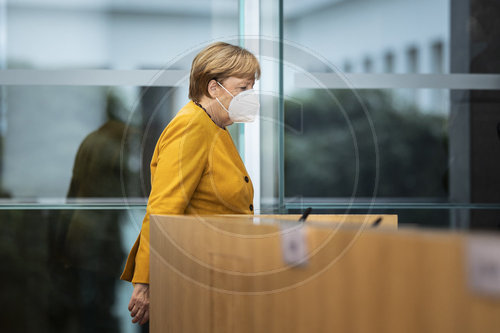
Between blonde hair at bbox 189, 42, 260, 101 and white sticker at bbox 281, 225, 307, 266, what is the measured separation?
0.75 metres

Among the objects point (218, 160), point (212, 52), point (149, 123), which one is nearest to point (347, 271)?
point (218, 160)

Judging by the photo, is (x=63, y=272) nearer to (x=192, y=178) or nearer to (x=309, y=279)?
(x=192, y=178)

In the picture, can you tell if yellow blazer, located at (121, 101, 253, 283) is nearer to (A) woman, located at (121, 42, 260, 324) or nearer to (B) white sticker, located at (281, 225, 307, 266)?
(A) woman, located at (121, 42, 260, 324)

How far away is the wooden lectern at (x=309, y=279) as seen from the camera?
1.98 ft

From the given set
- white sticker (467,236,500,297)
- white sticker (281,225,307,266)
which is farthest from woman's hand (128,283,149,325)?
white sticker (467,236,500,297)

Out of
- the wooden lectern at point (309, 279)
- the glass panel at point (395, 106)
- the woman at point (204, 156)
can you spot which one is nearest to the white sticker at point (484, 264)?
the wooden lectern at point (309, 279)

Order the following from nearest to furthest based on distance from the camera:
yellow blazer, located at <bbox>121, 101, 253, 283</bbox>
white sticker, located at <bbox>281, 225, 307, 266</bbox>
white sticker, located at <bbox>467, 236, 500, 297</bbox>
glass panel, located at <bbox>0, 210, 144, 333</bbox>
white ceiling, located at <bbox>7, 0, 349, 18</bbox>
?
white sticker, located at <bbox>467, 236, 500, 297</bbox>, white sticker, located at <bbox>281, 225, 307, 266</bbox>, yellow blazer, located at <bbox>121, 101, 253, 283</bbox>, glass panel, located at <bbox>0, 210, 144, 333</bbox>, white ceiling, located at <bbox>7, 0, 349, 18</bbox>

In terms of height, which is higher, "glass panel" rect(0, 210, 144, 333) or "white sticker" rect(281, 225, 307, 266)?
"white sticker" rect(281, 225, 307, 266)

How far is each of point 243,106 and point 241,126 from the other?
4.07ft

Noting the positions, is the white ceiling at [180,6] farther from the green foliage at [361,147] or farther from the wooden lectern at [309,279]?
the wooden lectern at [309,279]

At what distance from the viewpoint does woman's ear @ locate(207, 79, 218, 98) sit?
5.10 ft

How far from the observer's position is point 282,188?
2738mm

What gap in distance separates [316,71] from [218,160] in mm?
1661

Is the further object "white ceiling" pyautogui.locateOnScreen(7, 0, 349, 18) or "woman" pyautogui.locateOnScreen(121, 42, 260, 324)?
"white ceiling" pyautogui.locateOnScreen(7, 0, 349, 18)
